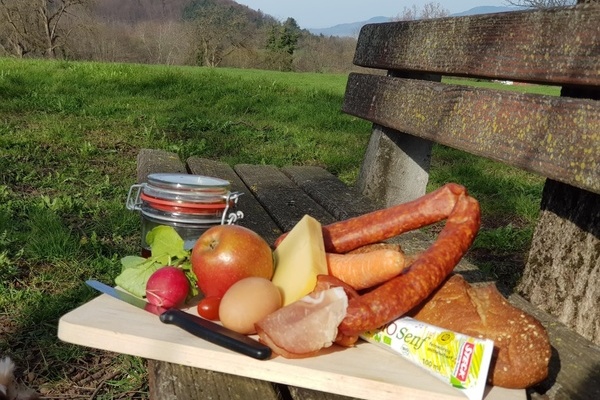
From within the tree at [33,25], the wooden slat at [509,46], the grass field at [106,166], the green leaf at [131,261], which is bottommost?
the tree at [33,25]

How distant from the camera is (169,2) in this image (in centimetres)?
12825

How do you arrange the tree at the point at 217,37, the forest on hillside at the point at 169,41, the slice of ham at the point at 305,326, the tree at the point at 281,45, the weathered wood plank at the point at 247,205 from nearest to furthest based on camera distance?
the slice of ham at the point at 305,326, the weathered wood plank at the point at 247,205, the forest on hillside at the point at 169,41, the tree at the point at 281,45, the tree at the point at 217,37

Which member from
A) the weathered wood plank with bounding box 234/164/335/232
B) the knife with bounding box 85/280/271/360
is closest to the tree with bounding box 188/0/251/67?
the weathered wood plank with bounding box 234/164/335/232

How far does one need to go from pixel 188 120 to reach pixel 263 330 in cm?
721

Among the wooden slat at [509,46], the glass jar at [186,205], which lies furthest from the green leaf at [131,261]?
the wooden slat at [509,46]

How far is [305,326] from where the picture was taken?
1675 millimetres

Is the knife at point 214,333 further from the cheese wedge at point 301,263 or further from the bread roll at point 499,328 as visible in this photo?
the bread roll at point 499,328

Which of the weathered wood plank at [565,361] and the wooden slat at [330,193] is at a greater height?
the weathered wood plank at [565,361]

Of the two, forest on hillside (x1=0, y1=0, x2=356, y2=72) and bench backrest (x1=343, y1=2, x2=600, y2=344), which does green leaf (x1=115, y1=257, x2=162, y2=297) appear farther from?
forest on hillside (x1=0, y1=0, x2=356, y2=72)

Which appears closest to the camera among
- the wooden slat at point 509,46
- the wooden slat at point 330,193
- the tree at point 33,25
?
the wooden slat at point 509,46

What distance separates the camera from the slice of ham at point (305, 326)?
1672 mm

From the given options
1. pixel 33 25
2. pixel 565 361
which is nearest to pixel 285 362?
pixel 565 361

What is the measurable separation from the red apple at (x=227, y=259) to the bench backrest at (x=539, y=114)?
85 cm

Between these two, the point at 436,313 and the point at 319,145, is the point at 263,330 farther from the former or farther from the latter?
the point at 319,145
